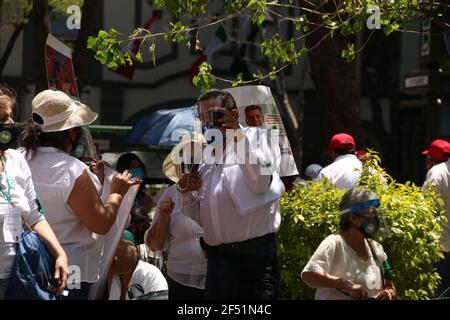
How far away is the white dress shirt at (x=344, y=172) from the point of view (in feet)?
28.2

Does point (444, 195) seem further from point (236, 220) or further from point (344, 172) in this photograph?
point (236, 220)

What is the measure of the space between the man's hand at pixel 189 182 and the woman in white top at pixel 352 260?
0.78 metres

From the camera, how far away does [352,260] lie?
5.96m

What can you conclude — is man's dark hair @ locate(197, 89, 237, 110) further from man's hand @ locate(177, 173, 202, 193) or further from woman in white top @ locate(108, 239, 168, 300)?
woman in white top @ locate(108, 239, 168, 300)

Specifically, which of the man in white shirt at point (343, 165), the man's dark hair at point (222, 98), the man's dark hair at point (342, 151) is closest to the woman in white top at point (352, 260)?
the man's dark hair at point (222, 98)

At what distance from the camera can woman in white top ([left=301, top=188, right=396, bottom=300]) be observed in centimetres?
587

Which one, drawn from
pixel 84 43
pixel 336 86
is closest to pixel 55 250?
pixel 336 86

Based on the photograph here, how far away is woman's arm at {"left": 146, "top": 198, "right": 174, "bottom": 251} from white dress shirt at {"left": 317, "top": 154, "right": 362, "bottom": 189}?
2170 mm

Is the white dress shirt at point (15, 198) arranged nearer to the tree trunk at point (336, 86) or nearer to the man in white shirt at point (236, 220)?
the man in white shirt at point (236, 220)

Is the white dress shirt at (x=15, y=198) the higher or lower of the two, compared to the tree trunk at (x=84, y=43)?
lower

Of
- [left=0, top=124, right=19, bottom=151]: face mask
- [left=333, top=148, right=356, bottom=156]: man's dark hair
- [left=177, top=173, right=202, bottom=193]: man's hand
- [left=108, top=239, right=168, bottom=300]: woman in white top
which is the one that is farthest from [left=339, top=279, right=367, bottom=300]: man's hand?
[left=333, top=148, right=356, bottom=156]: man's dark hair

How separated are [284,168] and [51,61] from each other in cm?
180

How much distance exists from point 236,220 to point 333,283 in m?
0.67
